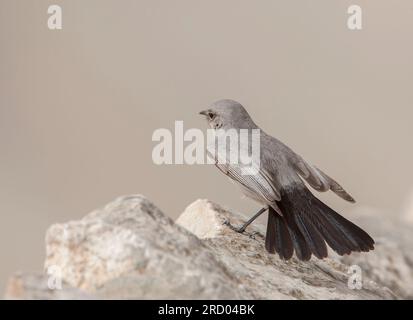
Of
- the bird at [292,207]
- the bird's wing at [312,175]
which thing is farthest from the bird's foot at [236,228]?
the bird's wing at [312,175]

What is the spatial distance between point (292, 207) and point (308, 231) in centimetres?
36

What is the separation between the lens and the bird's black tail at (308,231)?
19.8 ft

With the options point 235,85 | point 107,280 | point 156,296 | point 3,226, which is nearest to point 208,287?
point 156,296

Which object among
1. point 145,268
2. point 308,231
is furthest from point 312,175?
point 145,268

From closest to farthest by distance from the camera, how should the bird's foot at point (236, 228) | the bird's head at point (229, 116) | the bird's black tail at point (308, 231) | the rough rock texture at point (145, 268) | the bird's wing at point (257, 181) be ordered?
1. the rough rock texture at point (145, 268)
2. the bird's black tail at point (308, 231)
3. the bird's wing at point (257, 181)
4. the bird's foot at point (236, 228)
5. the bird's head at point (229, 116)

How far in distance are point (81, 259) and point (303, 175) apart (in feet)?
9.98

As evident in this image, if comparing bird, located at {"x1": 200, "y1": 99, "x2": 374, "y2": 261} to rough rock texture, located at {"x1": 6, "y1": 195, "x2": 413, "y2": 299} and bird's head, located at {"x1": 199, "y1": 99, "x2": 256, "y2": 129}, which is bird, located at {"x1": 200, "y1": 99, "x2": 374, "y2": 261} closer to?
bird's head, located at {"x1": 199, "y1": 99, "x2": 256, "y2": 129}

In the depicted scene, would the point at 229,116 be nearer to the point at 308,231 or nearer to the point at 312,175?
the point at 312,175

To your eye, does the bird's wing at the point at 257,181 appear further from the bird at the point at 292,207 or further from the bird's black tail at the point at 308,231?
the bird's black tail at the point at 308,231

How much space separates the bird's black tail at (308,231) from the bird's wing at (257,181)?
0.57ft

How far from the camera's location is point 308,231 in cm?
627

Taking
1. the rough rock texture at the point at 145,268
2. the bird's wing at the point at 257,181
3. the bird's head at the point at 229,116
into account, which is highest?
the bird's head at the point at 229,116

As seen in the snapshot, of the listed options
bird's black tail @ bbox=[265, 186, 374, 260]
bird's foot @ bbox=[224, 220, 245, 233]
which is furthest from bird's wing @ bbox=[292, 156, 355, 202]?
bird's foot @ bbox=[224, 220, 245, 233]
